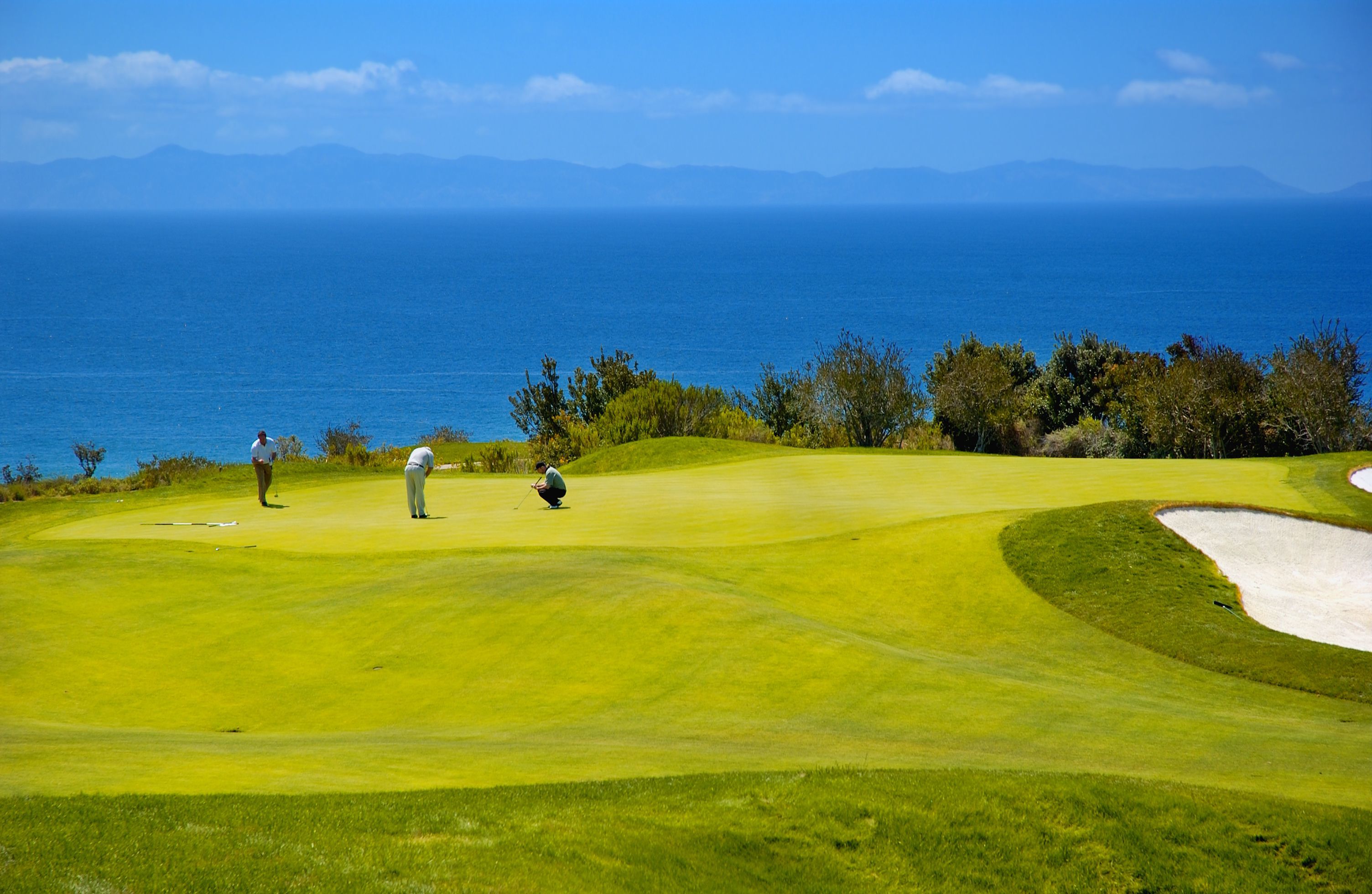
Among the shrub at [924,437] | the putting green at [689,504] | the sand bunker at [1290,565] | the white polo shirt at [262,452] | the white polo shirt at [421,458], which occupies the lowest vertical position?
the sand bunker at [1290,565]

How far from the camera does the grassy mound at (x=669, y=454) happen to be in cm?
3744

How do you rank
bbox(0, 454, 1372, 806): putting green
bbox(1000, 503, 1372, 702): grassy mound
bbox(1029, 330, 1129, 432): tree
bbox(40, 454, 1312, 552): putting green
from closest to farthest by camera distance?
bbox(0, 454, 1372, 806): putting green
bbox(1000, 503, 1372, 702): grassy mound
bbox(40, 454, 1312, 552): putting green
bbox(1029, 330, 1129, 432): tree

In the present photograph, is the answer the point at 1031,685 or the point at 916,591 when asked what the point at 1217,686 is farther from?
the point at 916,591

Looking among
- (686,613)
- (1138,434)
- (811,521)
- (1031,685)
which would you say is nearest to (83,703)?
(686,613)

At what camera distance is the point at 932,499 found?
26.0m

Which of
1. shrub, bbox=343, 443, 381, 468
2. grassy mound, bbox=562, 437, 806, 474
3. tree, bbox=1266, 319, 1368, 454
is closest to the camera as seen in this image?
grassy mound, bbox=562, 437, 806, 474

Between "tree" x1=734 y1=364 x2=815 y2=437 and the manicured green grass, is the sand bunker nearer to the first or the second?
the manicured green grass

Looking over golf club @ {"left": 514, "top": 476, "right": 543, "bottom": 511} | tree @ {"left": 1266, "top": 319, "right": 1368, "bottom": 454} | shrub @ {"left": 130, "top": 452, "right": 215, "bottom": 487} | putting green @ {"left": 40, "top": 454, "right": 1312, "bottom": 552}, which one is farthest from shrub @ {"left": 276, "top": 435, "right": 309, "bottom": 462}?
tree @ {"left": 1266, "top": 319, "right": 1368, "bottom": 454}

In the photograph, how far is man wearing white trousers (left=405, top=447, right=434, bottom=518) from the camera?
78.5ft

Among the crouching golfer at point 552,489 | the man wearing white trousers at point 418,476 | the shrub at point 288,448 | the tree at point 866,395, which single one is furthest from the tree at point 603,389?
the man wearing white trousers at point 418,476

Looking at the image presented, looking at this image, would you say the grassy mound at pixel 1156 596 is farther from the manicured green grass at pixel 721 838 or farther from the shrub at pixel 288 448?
the shrub at pixel 288 448

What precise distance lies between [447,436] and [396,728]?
64.7m

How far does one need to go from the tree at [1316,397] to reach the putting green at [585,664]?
93.5 ft

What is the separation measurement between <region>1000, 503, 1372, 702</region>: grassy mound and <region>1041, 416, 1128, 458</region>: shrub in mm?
35297
